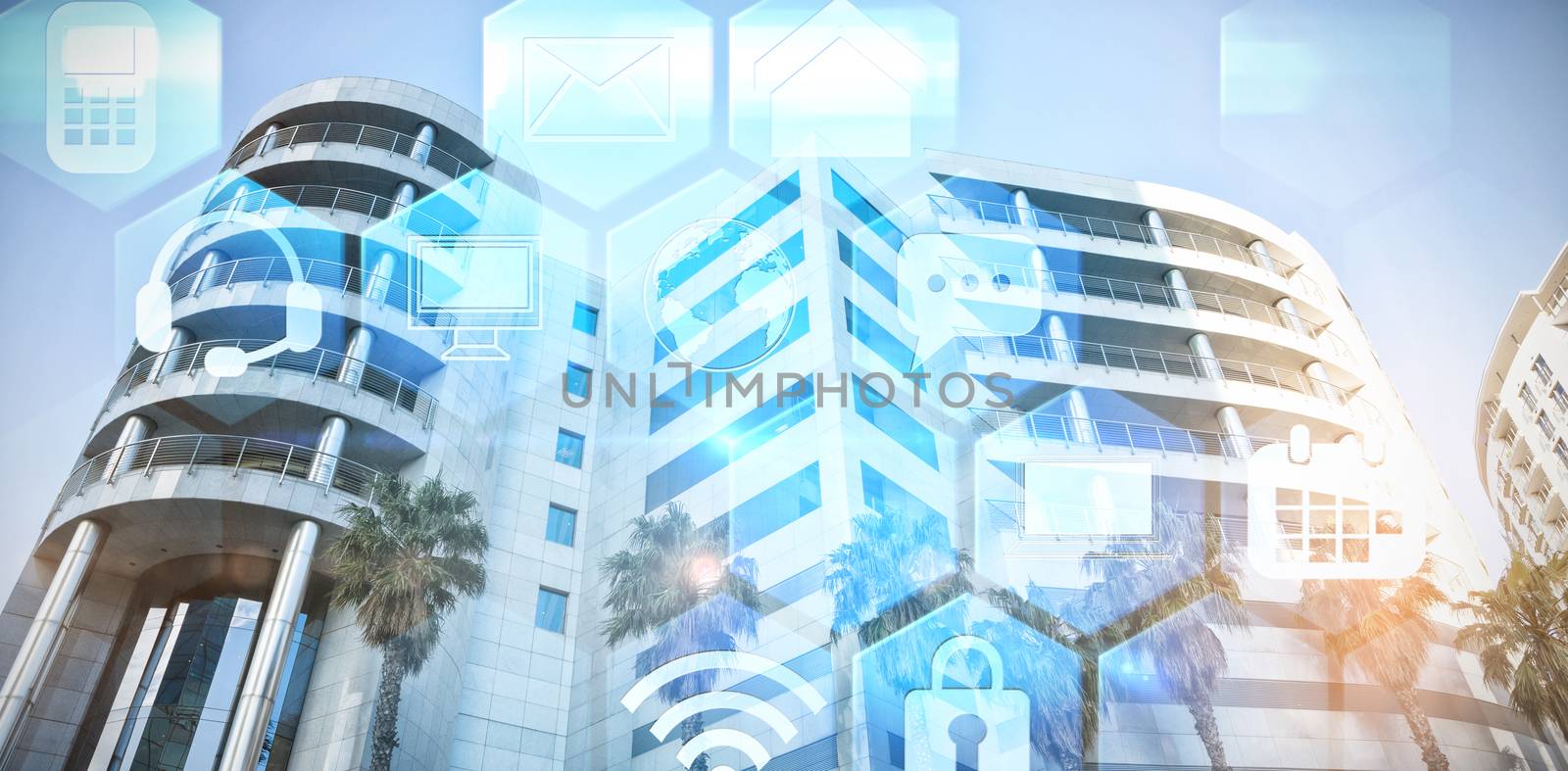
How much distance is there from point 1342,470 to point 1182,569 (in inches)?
525

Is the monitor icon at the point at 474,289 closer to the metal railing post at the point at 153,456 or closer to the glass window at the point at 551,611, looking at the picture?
the metal railing post at the point at 153,456

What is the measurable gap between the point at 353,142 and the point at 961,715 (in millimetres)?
26505

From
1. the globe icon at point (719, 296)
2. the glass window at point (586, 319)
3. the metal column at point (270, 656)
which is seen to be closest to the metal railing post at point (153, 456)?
the metal column at point (270, 656)

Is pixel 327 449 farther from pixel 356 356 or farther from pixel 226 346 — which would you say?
pixel 226 346

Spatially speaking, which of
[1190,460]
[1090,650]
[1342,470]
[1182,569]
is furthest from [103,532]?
[1342,470]

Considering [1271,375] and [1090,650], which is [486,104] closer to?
[1090,650]

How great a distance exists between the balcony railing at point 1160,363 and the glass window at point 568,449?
560 inches

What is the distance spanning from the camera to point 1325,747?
2680cm

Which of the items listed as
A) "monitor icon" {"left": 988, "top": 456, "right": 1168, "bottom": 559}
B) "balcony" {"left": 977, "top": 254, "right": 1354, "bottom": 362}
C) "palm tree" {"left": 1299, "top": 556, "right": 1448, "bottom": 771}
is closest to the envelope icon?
"monitor icon" {"left": 988, "top": 456, "right": 1168, "bottom": 559}

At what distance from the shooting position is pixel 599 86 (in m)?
20.1

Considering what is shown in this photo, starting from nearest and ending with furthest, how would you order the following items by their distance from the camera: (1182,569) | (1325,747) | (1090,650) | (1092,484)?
(1090,650)
(1182,569)
(1325,747)
(1092,484)

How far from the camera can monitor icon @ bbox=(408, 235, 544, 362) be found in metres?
30.8

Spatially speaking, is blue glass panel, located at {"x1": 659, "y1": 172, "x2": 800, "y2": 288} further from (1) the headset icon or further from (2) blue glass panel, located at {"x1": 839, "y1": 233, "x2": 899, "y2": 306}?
(1) the headset icon

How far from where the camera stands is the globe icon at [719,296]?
33.8m
